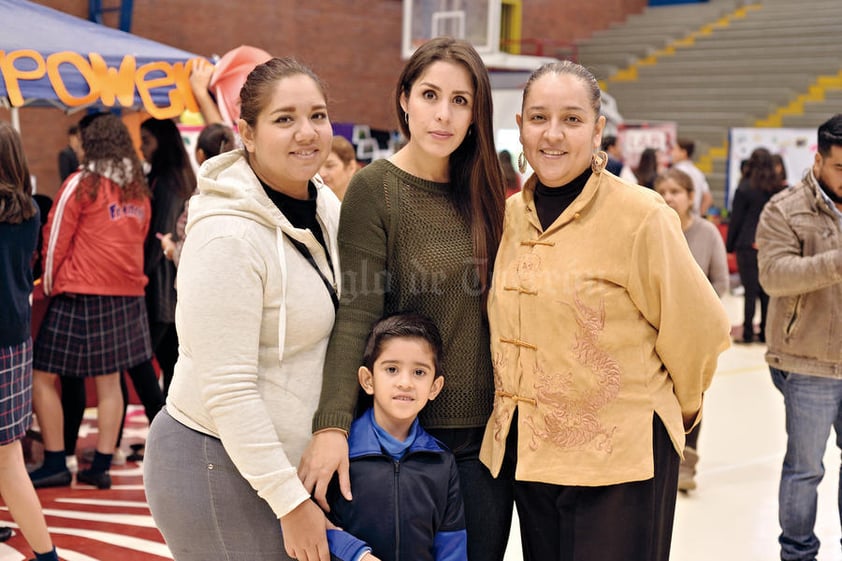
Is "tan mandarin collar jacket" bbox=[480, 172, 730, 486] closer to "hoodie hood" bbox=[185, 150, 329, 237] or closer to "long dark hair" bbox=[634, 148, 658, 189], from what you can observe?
"hoodie hood" bbox=[185, 150, 329, 237]

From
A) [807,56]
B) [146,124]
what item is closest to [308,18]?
[807,56]

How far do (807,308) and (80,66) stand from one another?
352 centimetres

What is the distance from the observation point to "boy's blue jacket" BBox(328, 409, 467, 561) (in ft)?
6.83

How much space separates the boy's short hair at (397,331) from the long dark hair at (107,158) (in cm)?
299

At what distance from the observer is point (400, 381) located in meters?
2.12

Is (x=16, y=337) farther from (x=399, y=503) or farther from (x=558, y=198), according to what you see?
(x=558, y=198)

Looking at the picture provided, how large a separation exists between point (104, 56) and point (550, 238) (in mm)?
3427

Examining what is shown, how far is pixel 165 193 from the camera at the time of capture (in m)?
5.07

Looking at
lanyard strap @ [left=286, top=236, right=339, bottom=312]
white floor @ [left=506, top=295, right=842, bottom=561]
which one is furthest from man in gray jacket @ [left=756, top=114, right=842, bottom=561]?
lanyard strap @ [left=286, top=236, right=339, bottom=312]

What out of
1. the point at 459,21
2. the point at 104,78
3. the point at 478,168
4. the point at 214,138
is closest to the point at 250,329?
the point at 478,168

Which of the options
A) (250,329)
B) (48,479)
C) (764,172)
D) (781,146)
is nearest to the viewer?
(250,329)

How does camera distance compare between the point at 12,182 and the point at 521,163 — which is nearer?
the point at 521,163

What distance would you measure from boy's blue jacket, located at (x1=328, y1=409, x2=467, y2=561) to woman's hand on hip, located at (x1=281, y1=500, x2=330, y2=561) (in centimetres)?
13

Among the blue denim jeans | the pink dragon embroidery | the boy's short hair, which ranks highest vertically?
the boy's short hair
